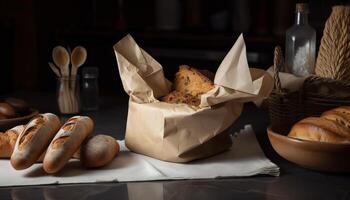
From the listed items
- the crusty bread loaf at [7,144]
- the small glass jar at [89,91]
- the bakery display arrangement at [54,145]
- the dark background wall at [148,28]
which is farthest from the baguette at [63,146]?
the dark background wall at [148,28]

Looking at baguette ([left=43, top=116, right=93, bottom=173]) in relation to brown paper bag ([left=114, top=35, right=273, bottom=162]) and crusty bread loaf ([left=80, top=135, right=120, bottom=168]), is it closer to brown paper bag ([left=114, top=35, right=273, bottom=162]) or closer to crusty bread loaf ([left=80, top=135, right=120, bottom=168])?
crusty bread loaf ([left=80, top=135, right=120, bottom=168])

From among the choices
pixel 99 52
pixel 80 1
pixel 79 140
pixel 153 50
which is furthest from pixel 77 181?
pixel 80 1

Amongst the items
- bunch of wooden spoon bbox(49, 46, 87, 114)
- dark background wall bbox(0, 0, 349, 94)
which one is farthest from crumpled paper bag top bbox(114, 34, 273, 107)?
dark background wall bbox(0, 0, 349, 94)

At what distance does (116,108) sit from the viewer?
1.38 metres

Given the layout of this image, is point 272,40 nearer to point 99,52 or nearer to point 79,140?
point 99,52

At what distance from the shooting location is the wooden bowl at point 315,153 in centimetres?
75

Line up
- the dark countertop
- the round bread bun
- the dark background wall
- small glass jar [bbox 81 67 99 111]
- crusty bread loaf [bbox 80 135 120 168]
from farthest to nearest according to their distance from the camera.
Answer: the dark background wall < small glass jar [bbox 81 67 99 111] < the round bread bun < crusty bread loaf [bbox 80 135 120 168] < the dark countertop

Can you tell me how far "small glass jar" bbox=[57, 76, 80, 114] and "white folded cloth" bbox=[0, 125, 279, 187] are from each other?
1.35ft

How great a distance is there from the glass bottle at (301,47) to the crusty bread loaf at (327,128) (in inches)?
11.6

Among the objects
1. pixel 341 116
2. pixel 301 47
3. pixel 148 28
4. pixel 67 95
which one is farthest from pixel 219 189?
pixel 148 28

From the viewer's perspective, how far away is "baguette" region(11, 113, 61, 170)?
2.54ft

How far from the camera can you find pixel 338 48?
3.32 feet

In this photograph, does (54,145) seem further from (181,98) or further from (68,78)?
(68,78)

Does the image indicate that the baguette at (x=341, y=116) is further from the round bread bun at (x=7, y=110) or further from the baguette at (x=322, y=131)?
the round bread bun at (x=7, y=110)
